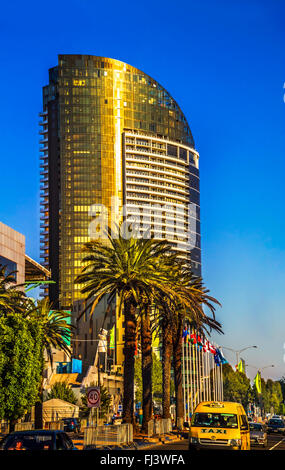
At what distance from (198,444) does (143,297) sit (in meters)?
24.5

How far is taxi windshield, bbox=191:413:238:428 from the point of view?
27.5 meters

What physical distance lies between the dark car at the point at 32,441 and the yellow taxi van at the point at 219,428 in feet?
27.0

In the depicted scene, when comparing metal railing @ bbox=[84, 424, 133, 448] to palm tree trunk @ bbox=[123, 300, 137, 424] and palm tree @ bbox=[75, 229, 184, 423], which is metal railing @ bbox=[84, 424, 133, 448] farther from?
palm tree @ bbox=[75, 229, 184, 423]

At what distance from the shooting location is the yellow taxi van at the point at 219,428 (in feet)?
87.0

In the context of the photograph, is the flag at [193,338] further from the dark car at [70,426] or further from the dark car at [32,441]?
the dark car at [32,441]

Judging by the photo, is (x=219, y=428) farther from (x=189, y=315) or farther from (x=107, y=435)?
(x=189, y=315)

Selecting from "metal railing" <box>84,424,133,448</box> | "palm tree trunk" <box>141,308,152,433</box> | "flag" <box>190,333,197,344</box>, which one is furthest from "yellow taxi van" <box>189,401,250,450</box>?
"flag" <box>190,333,197,344</box>

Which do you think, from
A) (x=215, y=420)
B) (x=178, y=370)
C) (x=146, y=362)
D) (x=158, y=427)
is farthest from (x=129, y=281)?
(x=215, y=420)

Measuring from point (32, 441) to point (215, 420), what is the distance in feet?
33.3

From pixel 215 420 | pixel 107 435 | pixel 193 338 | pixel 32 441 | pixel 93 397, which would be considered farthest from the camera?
pixel 193 338

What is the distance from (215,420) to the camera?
2769 centimetres

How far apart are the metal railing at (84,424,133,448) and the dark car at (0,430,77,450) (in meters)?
13.9
